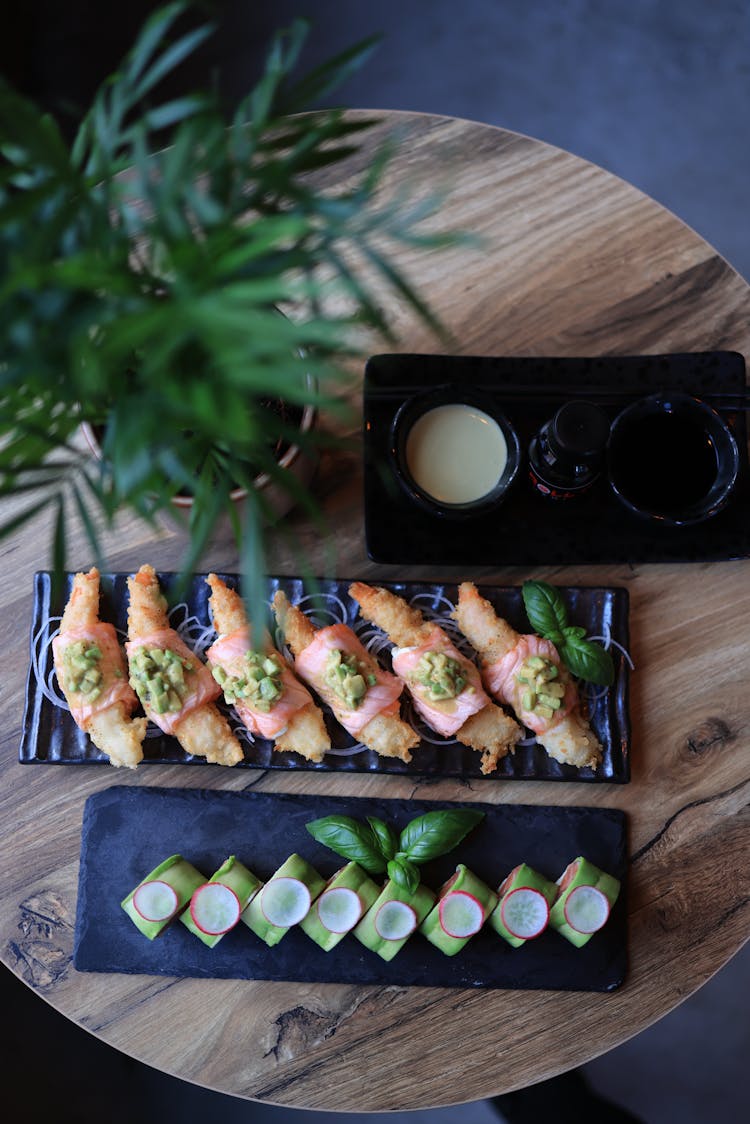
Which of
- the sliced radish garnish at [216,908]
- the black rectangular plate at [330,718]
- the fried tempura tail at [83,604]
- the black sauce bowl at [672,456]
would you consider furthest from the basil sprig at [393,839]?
the black sauce bowl at [672,456]

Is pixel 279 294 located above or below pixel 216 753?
above

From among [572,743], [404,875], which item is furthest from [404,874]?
[572,743]

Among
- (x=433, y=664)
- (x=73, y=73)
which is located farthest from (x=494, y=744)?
(x=73, y=73)

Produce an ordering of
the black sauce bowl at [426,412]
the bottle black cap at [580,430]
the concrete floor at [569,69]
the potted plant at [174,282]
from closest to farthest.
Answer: the potted plant at [174,282] → the bottle black cap at [580,430] → the black sauce bowl at [426,412] → the concrete floor at [569,69]

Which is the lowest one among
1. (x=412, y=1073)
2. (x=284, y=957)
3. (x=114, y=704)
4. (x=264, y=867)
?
(x=412, y=1073)

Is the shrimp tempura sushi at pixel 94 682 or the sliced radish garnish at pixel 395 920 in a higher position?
the shrimp tempura sushi at pixel 94 682

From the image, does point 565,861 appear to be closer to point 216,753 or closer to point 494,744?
point 494,744

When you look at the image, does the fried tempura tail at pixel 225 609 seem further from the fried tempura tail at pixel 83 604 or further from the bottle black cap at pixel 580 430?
the bottle black cap at pixel 580 430

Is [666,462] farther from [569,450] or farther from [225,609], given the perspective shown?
[225,609]

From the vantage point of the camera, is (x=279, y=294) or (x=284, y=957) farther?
(x=284, y=957)
